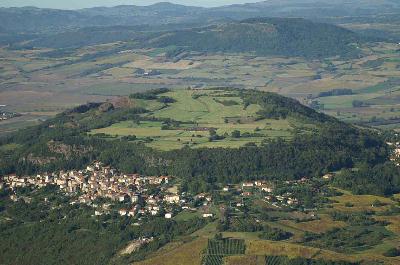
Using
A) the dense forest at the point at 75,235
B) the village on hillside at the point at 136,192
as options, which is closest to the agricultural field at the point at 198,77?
the village on hillside at the point at 136,192

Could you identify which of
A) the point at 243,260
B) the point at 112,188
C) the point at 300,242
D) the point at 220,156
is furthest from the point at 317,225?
the point at 220,156

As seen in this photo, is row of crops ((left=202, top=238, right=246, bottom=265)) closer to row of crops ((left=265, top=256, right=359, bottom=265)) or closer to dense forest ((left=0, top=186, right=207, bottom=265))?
row of crops ((left=265, top=256, right=359, bottom=265))

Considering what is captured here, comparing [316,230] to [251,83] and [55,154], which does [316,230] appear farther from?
[251,83]

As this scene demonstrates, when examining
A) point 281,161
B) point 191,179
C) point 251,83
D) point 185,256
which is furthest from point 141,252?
point 251,83

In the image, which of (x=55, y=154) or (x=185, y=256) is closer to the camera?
(x=185, y=256)

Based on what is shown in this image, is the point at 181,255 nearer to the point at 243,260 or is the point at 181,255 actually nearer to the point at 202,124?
the point at 243,260

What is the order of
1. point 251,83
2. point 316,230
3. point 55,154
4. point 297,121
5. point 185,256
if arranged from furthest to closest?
point 251,83
point 297,121
point 55,154
point 316,230
point 185,256
